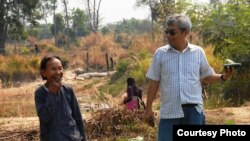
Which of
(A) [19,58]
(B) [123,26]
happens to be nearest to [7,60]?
(A) [19,58]

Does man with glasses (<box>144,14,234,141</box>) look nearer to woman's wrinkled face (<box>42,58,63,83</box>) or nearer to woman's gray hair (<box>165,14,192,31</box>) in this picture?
woman's gray hair (<box>165,14,192,31</box>)

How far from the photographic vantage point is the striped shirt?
354 cm

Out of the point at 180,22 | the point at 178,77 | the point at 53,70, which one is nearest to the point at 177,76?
the point at 178,77

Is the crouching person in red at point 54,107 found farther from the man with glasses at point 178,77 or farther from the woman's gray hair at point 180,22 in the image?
the woman's gray hair at point 180,22

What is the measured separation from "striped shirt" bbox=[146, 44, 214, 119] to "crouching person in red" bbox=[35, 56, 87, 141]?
2.49ft

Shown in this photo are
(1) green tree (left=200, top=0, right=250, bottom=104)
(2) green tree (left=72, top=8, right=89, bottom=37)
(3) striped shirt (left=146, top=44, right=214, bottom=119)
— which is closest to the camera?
(3) striped shirt (left=146, top=44, right=214, bottom=119)

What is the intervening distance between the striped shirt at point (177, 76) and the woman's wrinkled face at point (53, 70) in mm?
788

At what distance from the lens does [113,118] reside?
20.7ft

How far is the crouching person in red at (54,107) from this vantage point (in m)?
3.17

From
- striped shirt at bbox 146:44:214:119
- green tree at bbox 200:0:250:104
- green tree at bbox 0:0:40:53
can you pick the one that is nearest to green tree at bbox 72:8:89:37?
green tree at bbox 0:0:40:53

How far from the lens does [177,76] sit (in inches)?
140

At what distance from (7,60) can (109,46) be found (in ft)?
26.8

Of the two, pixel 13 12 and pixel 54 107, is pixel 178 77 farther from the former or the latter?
pixel 13 12

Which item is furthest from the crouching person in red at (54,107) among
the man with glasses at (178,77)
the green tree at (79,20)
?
the green tree at (79,20)
